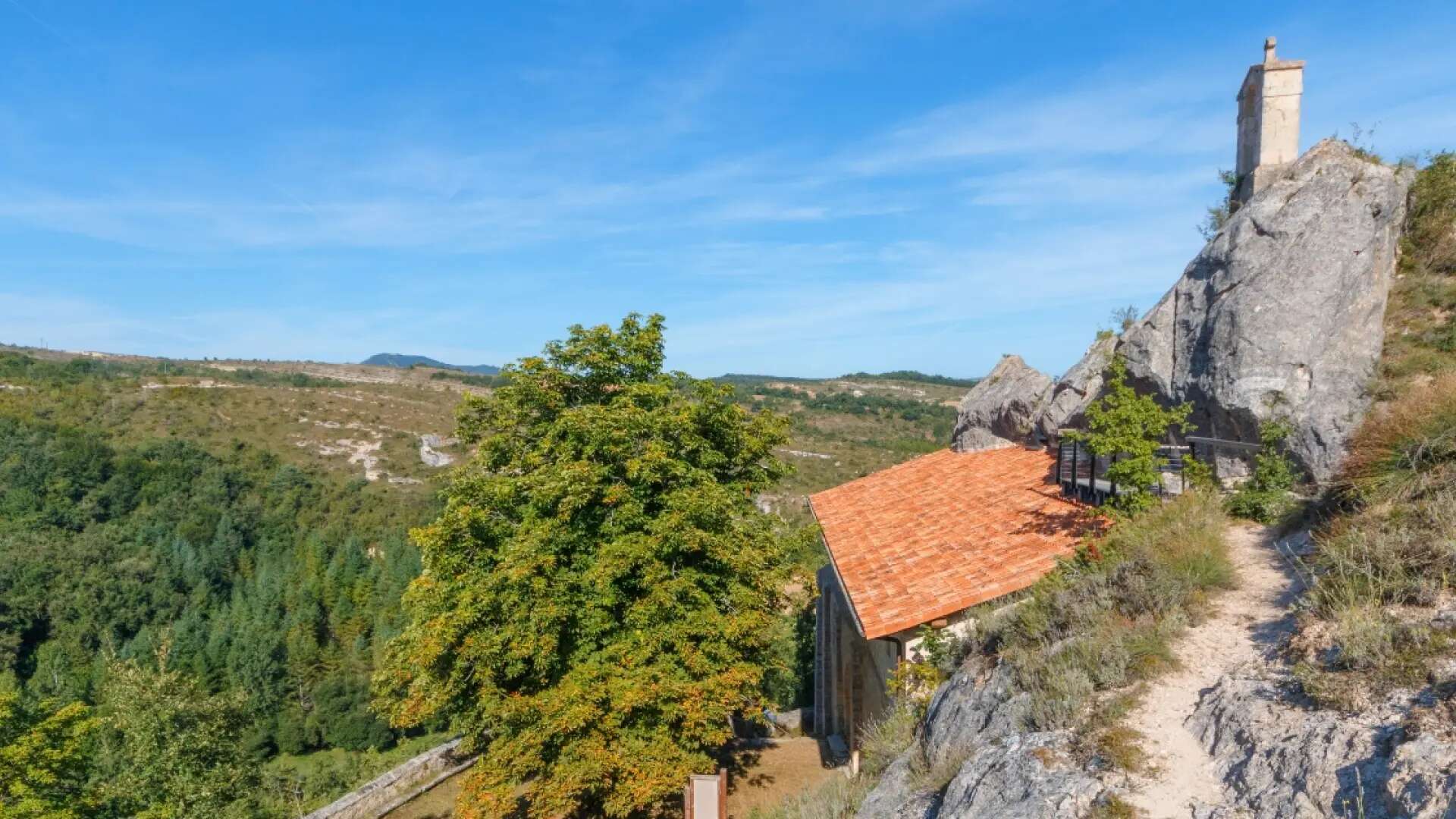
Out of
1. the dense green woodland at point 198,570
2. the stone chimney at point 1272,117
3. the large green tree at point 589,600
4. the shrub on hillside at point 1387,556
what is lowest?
the dense green woodland at point 198,570

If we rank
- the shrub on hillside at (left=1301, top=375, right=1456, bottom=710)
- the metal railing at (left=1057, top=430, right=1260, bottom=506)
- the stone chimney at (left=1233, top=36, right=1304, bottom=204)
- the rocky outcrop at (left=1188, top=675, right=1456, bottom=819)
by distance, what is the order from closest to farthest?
the rocky outcrop at (left=1188, top=675, right=1456, bottom=819), the shrub on hillside at (left=1301, top=375, right=1456, bottom=710), the metal railing at (left=1057, top=430, right=1260, bottom=506), the stone chimney at (left=1233, top=36, right=1304, bottom=204)

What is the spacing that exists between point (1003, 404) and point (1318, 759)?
50.1 feet

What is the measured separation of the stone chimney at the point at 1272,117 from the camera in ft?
42.1

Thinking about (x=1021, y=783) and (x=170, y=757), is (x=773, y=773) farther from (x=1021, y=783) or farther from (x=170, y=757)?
(x=170, y=757)

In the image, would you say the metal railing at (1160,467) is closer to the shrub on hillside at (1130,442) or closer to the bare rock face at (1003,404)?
the shrub on hillside at (1130,442)

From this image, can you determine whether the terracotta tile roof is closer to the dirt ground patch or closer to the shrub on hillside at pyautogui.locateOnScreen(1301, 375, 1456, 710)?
the shrub on hillside at pyautogui.locateOnScreen(1301, 375, 1456, 710)

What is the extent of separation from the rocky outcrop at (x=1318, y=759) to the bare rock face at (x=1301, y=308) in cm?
567

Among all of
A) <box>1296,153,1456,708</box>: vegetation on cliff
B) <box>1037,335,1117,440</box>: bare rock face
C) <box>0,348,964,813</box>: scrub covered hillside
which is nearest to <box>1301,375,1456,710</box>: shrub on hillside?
<box>1296,153,1456,708</box>: vegetation on cliff

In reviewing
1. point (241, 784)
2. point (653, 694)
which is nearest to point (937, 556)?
point (653, 694)

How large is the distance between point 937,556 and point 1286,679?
6.45 m

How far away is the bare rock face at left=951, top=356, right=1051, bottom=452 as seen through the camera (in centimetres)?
1819

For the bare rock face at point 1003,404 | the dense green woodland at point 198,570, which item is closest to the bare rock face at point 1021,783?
the bare rock face at point 1003,404

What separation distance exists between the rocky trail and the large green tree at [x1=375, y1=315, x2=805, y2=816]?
632 cm

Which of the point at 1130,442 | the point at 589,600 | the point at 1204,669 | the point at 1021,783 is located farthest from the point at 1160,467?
the point at 589,600
